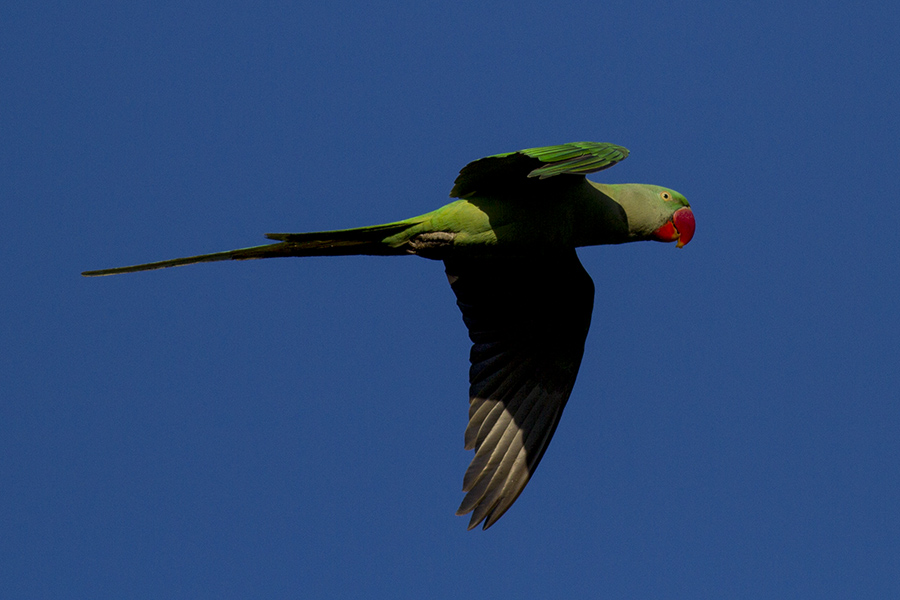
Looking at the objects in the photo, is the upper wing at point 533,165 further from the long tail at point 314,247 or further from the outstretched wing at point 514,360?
the outstretched wing at point 514,360

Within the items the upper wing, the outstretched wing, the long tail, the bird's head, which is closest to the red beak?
the bird's head

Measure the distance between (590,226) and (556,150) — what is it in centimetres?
101

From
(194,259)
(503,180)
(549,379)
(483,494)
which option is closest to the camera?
(194,259)

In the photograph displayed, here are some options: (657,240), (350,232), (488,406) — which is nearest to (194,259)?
(350,232)

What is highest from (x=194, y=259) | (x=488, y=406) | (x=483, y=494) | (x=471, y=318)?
(x=194, y=259)

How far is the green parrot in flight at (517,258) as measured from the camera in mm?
7166

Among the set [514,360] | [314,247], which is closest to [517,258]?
[514,360]

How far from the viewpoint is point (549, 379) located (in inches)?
340

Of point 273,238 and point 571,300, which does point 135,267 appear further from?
point 571,300

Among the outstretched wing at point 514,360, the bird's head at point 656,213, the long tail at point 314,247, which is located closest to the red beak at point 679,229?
the bird's head at point 656,213

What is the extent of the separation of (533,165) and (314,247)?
1.68 meters

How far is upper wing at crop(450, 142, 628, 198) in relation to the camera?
6805 mm

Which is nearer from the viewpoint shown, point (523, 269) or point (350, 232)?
point (350, 232)

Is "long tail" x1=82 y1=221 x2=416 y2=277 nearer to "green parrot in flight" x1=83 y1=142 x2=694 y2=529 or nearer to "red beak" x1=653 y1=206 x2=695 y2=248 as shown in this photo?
"green parrot in flight" x1=83 y1=142 x2=694 y2=529
